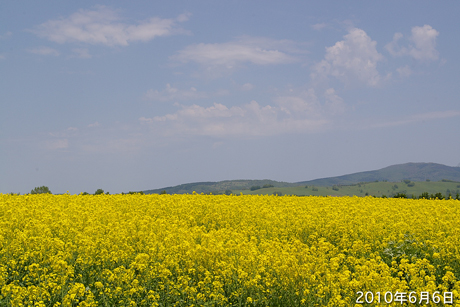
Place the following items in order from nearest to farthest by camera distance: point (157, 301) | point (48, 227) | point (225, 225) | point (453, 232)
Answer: point (157, 301) < point (48, 227) < point (453, 232) < point (225, 225)

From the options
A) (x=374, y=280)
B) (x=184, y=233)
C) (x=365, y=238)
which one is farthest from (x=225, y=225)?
(x=374, y=280)

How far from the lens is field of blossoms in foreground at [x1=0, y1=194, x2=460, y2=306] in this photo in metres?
9.12

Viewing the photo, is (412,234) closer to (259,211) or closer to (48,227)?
(259,211)

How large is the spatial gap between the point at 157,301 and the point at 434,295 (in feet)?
21.5

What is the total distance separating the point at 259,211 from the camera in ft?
56.7

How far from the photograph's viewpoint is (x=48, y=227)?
1335cm

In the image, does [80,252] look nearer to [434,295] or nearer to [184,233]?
[184,233]

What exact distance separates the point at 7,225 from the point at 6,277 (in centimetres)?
346

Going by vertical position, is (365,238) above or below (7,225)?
below

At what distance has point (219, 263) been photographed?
9961mm

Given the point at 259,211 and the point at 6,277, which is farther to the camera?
the point at 259,211

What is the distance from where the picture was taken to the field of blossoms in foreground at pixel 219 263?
912cm

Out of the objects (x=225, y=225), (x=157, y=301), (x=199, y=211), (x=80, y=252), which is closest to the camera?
(x=157, y=301)

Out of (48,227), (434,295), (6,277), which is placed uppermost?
(48,227)
